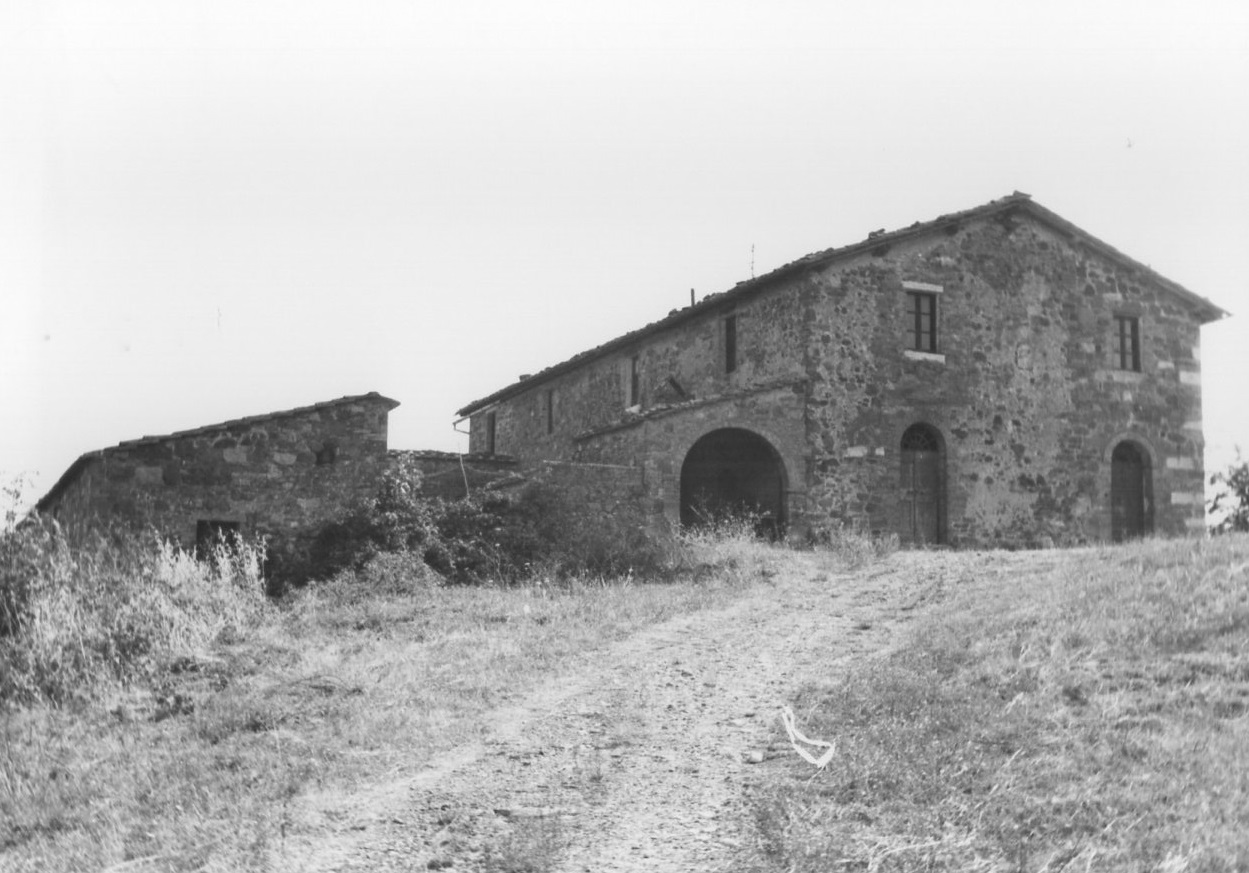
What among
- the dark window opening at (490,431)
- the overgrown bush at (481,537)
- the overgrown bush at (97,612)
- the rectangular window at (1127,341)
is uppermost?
the rectangular window at (1127,341)

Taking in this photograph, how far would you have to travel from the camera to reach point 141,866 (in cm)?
757

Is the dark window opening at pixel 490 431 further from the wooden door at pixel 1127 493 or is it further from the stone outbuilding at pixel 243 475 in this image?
the wooden door at pixel 1127 493

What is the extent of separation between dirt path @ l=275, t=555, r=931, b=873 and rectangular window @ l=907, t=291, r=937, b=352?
1075 centimetres

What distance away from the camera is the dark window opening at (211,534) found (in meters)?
16.8

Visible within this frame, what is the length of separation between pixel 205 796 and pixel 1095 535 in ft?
62.5

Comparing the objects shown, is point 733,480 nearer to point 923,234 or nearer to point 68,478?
point 923,234

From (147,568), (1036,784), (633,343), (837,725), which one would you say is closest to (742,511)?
(633,343)

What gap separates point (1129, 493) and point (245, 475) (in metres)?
16.8

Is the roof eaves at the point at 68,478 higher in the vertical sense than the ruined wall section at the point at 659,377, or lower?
lower

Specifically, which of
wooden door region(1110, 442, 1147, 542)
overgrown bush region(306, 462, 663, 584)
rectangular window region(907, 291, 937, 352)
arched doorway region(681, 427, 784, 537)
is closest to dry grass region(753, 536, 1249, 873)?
overgrown bush region(306, 462, 663, 584)

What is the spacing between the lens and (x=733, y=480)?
76.5 feet

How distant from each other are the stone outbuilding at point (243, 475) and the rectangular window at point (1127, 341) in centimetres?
1480

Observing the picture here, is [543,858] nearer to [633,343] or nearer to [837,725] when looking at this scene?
[837,725]

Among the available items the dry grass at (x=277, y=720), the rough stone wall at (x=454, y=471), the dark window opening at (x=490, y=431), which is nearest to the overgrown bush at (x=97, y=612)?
the dry grass at (x=277, y=720)
